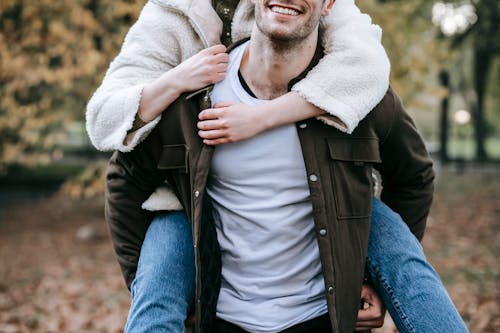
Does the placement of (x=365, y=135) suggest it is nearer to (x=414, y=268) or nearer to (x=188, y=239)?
(x=414, y=268)

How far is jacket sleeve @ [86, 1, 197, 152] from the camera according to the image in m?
2.54

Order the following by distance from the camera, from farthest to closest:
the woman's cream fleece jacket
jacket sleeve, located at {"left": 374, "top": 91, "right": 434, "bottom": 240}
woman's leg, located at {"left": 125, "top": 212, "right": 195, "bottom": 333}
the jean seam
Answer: jacket sleeve, located at {"left": 374, "top": 91, "right": 434, "bottom": 240}
the woman's cream fleece jacket
the jean seam
woman's leg, located at {"left": 125, "top": 212, "right": 195, "bottom": 333}

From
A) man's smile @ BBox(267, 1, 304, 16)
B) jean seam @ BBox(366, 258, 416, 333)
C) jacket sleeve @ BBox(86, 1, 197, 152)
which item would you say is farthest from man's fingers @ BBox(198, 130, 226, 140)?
jean seam @ BBox(366, 258, 416, 333)

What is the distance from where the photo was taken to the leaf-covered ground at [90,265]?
21.1ft

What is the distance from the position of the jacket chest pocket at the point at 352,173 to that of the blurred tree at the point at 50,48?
6171mm

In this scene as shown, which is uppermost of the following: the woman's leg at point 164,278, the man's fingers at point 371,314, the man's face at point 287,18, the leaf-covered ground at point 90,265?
the man's face at point 287,18

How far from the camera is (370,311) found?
2596mm

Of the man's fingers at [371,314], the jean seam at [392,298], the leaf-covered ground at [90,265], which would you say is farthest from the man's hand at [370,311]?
the leaf-covered ground at [90,265]

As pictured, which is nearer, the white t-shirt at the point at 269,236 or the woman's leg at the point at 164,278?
the woman's leg at the point at 164,278

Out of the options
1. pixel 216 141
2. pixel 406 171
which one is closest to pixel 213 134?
pixel 216 141

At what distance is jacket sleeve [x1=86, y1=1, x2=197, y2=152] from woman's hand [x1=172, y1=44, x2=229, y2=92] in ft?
0.54

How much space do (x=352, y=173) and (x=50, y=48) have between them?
7.86m

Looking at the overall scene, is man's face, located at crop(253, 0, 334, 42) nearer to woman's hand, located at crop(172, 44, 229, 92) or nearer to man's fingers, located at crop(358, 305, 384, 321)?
woman's hand, located at crop(172, 44, 229, 92)

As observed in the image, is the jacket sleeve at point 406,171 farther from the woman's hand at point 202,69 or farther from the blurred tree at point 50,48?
the blurred tree at point 50,48
